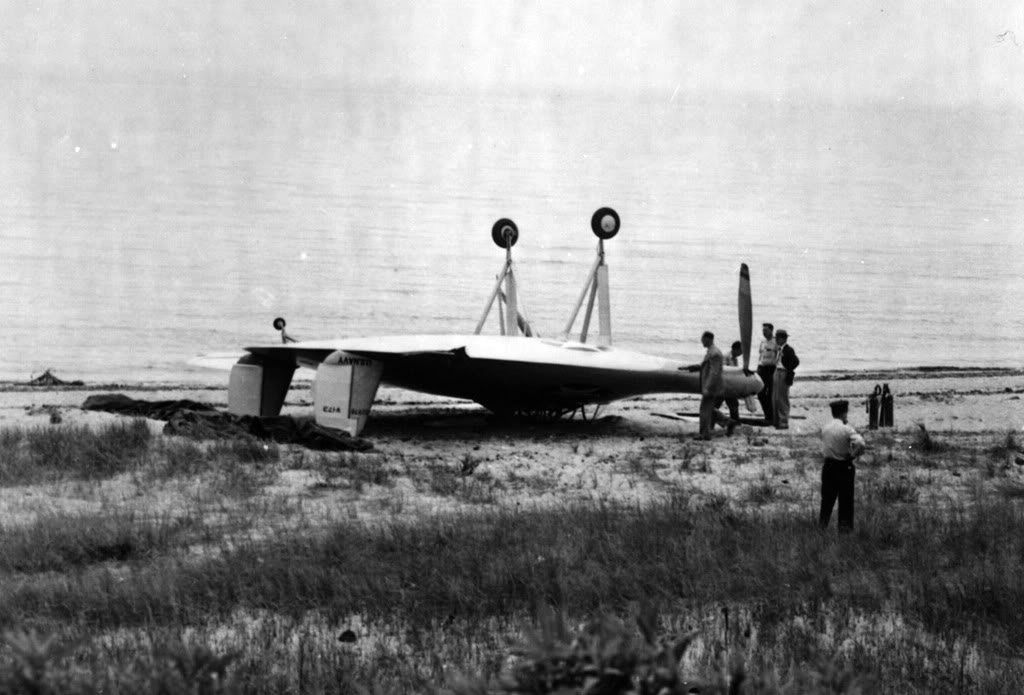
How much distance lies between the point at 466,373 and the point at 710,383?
386 cm

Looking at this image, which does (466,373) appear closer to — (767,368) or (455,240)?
(767,368)

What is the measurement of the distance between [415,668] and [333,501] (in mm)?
6343

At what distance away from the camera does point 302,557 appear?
1102cm

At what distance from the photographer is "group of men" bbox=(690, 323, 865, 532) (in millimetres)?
12258

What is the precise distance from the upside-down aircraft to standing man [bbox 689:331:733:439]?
107 centimetres

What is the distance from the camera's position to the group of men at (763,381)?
19953mm

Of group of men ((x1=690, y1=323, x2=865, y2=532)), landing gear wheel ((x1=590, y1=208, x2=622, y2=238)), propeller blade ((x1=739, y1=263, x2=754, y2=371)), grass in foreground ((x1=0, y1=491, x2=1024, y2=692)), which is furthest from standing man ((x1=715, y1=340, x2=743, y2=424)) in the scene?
grass in foreground ((x1=0, y1=491, x2=1024, y2=692))

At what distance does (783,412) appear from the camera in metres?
22.0

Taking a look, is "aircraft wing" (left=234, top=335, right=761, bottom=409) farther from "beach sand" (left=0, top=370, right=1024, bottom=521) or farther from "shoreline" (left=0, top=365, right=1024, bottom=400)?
"shoreline" (left=0, top=365, right=1024, bottom=400)

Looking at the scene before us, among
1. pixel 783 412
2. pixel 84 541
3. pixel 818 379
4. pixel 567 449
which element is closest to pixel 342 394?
pixel 567 449

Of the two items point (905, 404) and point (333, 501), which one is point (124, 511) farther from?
point (905, 404)

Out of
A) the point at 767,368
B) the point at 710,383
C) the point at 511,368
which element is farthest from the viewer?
the point at 767,368

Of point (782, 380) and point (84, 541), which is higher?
point (782, 380)

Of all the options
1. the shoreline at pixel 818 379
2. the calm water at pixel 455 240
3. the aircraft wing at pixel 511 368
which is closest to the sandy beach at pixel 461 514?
the aircraft wing at pixel 511 368
